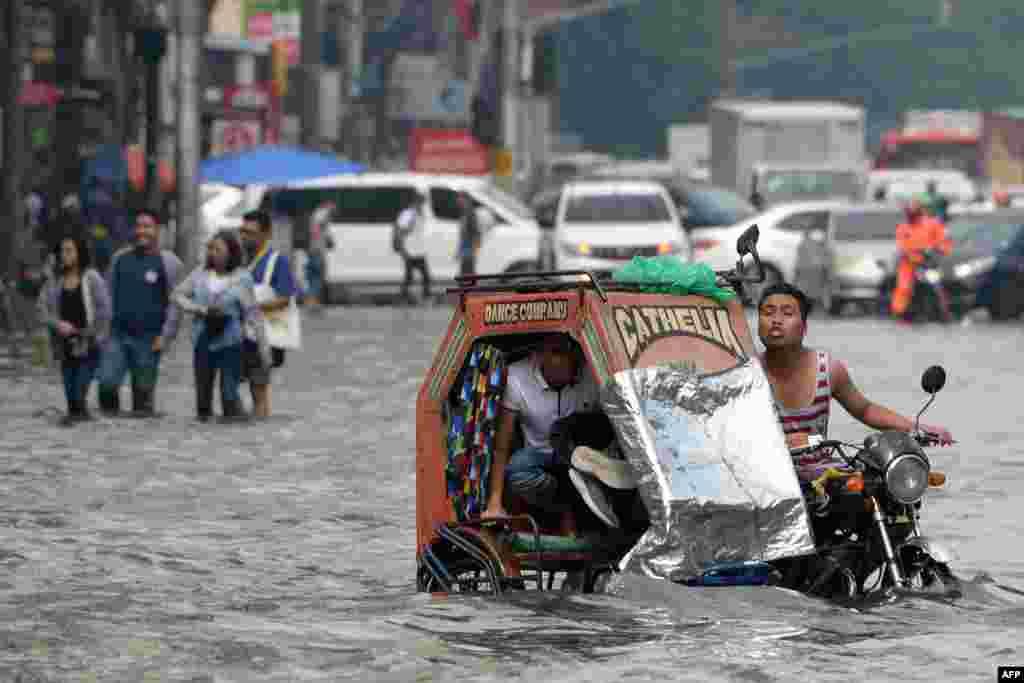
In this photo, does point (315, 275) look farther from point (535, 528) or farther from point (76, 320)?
point (535, 528)

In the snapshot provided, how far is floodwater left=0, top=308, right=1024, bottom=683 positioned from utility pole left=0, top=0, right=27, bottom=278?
12169 mm

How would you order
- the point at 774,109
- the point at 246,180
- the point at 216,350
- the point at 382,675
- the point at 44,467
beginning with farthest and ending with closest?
the point at 774,109 → the point at 246,180 → the point at 216,350 → the point at 44,467 → the point at 382,675

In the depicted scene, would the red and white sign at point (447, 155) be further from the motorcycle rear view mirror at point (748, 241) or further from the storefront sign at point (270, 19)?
the motorcycle rear view mirror at point (748, 241)

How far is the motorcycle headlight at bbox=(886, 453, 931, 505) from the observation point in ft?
32.7

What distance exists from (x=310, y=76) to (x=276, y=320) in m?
35.3

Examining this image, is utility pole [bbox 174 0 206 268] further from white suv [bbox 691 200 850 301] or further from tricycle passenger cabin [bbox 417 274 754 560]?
tricycle passenger cabin [bbox 417 274 754 560]

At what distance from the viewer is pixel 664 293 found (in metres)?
10.6

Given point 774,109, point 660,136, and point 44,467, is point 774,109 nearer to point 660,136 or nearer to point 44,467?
point 44,467

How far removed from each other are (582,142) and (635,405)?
328 feet

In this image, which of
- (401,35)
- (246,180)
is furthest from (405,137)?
(246,180)

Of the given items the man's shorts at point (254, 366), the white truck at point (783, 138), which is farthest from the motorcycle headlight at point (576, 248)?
the man's shorts at point (254, 366)

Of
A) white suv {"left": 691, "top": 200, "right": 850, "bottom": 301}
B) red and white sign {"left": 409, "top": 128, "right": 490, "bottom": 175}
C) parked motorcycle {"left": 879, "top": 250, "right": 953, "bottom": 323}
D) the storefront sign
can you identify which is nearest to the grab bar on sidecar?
parked motorcycle {"left": 879, "top": 250, "right": 953, "bottom": 323}

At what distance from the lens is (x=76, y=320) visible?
20.1 metres

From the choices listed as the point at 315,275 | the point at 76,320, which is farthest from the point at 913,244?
the point at 76,320
